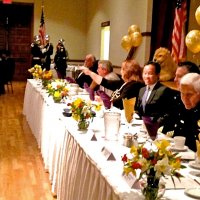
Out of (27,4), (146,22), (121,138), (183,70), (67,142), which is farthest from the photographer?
(27,4)

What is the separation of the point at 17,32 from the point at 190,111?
12337 millimetres

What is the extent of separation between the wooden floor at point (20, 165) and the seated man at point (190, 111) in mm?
1358

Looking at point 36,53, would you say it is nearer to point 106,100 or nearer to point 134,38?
point 134,38

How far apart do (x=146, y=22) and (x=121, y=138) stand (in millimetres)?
5966

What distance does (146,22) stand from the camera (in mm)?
8352

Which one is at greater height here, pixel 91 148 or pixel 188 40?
pixel 188 40

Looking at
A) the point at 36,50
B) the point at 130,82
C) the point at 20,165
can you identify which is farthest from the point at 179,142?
the point at 36,50

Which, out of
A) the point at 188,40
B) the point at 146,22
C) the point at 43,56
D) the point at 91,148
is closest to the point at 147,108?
the point at 91,148

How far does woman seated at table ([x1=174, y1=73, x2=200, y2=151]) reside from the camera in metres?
2.82

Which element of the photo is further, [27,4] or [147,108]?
[27,4]

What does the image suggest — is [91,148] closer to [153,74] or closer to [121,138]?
[121,138]

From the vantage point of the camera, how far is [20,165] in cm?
466

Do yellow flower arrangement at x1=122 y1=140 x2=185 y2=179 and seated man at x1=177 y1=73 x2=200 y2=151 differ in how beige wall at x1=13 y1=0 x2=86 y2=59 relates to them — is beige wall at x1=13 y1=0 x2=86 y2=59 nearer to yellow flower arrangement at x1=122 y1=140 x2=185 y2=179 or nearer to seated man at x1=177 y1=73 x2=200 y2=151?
seated man at x1=177 y1=73 x2=200 y2=151

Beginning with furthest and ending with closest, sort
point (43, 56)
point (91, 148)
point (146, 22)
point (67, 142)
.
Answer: point (43, 56)
point (146, 22)
point (67, 142)
point (91, 148)
